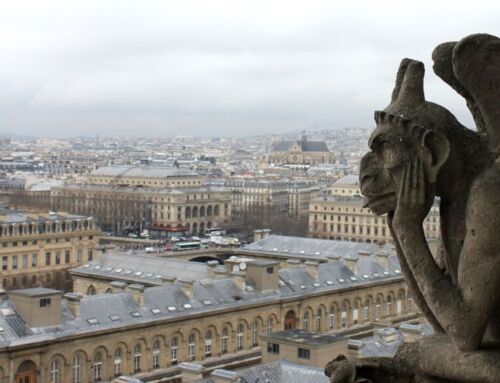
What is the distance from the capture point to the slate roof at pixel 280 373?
2786cm

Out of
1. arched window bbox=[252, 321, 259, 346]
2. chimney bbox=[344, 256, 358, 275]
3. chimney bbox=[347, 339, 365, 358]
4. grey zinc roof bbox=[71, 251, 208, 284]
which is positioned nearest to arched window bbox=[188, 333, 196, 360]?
arched window bbox=[252, 321, 259, 346]

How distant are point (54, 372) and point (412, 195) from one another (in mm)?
33044

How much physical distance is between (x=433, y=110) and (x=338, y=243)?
201ft

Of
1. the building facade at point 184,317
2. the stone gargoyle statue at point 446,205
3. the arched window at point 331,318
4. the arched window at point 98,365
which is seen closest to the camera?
the stone gargoyle statue at point 446,205

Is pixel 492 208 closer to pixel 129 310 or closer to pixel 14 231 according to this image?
pixel 129 310

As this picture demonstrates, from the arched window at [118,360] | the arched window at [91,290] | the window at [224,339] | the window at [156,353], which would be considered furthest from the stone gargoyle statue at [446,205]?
the arched window at [91,290]

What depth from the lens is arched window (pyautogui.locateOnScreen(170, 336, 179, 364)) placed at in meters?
41.4

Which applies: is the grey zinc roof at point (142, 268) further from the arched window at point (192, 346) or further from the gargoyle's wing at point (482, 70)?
the gargoyle's wing at point (482, 70)

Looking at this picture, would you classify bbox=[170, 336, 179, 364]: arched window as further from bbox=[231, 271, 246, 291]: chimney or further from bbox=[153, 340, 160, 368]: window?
bbox=[231, 271, 246, 291]: chimney

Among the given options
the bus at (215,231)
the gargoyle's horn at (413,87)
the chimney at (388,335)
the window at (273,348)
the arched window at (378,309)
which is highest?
the gargoyle's horn at (413,87)

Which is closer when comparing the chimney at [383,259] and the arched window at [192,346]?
the arched window at [192,346]

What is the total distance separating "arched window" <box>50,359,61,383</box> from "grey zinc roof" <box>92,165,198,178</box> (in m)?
113

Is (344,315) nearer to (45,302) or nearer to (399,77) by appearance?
(45,302)

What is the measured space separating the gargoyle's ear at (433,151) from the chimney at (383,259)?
50.6 metres
